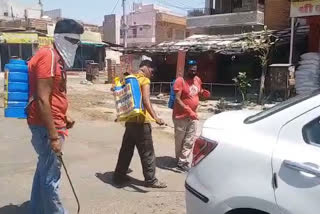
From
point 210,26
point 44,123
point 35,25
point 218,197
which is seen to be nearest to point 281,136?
point 218,197

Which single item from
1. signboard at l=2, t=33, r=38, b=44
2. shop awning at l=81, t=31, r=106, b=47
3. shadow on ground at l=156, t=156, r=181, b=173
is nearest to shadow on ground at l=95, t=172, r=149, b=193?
shadow on ground at l=156, t=156, r=181, b=173

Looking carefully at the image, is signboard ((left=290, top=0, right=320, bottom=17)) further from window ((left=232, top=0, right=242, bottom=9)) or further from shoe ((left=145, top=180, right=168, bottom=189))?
window ((left=232, top=0, right=242, bottom=9))

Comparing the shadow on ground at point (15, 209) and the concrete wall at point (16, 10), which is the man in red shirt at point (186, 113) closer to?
the shadow on ground at point (15, 209)

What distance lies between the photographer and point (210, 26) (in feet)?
74.6

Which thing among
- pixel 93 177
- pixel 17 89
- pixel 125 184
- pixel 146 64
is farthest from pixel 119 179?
pixel 17 89

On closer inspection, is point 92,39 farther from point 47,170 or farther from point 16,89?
point 47,170

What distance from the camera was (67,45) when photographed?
12.6ft

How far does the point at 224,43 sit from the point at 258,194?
15.8 meters

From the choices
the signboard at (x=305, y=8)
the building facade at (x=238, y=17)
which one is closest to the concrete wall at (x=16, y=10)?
the building facade at (x=238, y=17)

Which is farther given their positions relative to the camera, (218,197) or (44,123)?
(44,123)

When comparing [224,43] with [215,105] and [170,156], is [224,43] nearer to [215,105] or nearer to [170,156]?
[215,105]

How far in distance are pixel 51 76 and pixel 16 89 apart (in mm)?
448

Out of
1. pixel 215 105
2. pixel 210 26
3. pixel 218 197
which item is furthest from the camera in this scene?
pixel 210 26

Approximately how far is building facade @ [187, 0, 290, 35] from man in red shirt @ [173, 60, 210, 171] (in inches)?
541
